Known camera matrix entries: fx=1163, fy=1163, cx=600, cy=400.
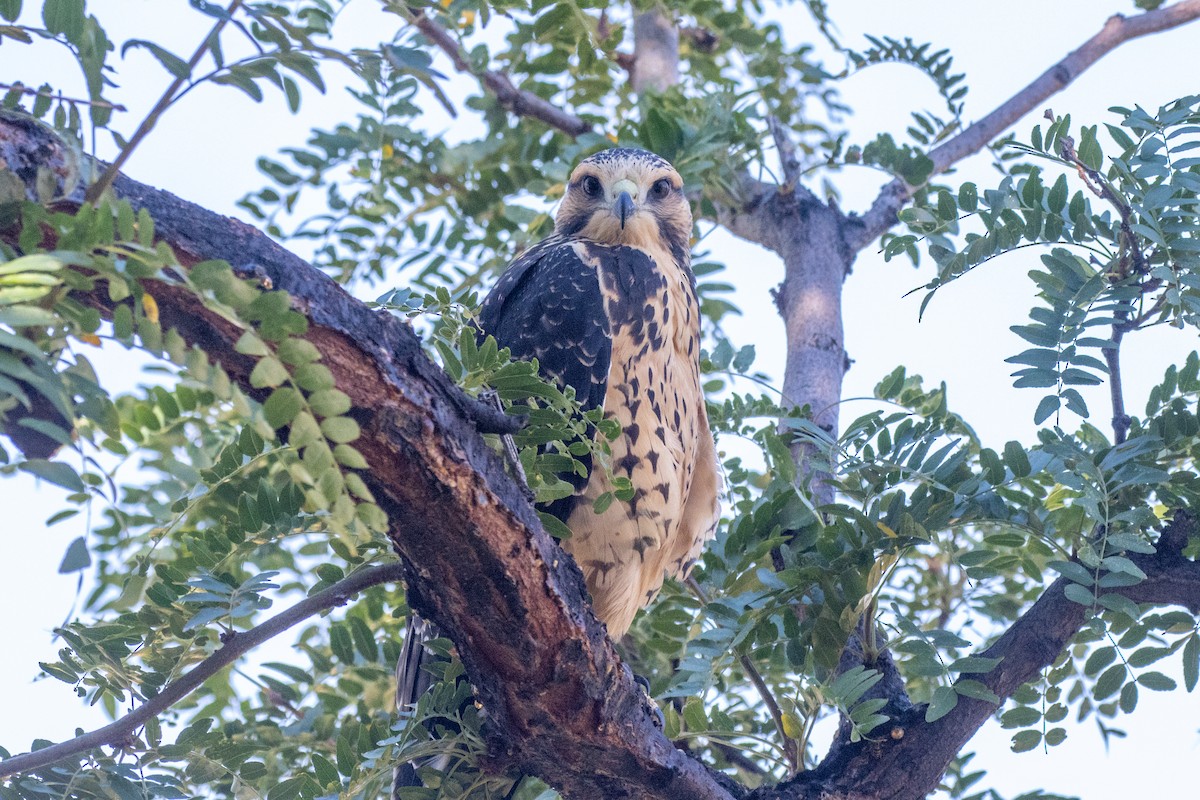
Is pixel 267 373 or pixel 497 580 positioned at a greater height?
pixel 497 580

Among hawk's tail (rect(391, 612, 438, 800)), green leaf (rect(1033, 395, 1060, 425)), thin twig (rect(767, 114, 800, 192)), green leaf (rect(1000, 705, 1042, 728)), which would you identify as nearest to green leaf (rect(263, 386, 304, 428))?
hawk's tail (rect(391, 612, 438, 800))

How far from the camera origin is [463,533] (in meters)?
2.22

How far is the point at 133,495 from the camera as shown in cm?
386

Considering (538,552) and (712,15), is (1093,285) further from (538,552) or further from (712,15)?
(712,15)

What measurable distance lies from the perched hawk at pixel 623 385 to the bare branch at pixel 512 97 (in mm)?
1021

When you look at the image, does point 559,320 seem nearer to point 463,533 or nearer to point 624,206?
point 624,206

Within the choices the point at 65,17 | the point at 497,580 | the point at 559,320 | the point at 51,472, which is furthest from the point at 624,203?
the point at 51,472

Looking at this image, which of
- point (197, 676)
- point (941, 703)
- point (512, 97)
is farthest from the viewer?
point (512, 97)

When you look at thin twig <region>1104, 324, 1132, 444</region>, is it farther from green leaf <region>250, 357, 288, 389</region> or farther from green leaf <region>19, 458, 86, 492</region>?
green leaf <region>19, 458, 86, 492</region>

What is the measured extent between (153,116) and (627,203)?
7.87 ft

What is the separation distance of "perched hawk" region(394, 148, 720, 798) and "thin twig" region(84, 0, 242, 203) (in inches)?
67.7

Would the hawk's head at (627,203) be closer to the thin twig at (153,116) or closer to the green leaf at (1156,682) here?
the green leaf at (1156,682)

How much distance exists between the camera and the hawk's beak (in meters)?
3.93

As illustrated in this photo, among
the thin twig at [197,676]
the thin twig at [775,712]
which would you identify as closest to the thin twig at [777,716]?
the thin twig at [775,712]
